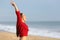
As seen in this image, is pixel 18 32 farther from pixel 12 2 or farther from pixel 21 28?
pixel 12 2

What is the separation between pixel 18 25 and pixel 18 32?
20 cm

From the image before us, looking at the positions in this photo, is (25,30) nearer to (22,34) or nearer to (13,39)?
(22,34)

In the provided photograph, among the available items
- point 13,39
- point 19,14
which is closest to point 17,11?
point 19,14

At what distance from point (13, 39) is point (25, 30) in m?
13.9

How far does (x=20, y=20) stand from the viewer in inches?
295

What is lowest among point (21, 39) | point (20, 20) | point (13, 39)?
point (21, 39)

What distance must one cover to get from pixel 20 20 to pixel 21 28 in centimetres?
23

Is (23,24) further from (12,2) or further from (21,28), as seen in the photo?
(12,2)

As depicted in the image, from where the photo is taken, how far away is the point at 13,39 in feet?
70.0

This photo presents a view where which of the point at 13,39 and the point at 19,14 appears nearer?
the point at 19,14

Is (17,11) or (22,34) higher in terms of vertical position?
(17,11)

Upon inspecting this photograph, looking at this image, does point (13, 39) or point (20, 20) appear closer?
point (20, 20)

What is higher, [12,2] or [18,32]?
[12,2]

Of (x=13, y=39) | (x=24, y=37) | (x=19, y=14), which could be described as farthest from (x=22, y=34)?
(x=13, y=39)
